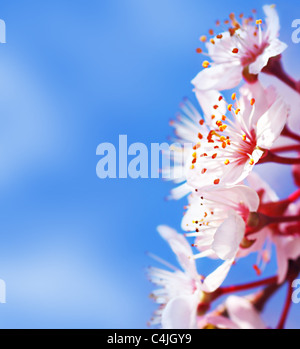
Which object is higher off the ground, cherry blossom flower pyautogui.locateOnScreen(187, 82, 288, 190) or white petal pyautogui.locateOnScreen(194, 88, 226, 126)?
white petal pyautogui.locateOnScreen(194, 88, 226, 126)

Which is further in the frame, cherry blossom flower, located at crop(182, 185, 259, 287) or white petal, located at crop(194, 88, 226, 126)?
white petal, located at crop(194, 88, 226, 126)

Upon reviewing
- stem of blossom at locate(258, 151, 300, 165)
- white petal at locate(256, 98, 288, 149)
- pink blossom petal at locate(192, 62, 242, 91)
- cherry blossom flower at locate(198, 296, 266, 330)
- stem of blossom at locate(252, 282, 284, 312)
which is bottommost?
cherry blossom flower at locate(198, 296, 266, 330)

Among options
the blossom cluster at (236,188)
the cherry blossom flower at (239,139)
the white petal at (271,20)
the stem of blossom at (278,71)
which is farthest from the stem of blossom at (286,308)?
the white petal at (271,20)

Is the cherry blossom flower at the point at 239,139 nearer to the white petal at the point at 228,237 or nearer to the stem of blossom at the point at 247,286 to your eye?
the white petal at the point at 228,237

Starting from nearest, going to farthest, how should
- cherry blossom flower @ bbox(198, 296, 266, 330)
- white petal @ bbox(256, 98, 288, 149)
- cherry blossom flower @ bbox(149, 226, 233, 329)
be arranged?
white petal @ bbox(256, 98, 288, 149) < cherry blossom flower @ bbox(149, 226, 233, 329) < cherry blossom flower @ bbox(198, 296, 266, 330)

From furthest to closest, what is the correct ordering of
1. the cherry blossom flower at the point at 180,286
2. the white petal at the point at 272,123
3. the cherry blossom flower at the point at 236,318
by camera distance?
the cherry blossom flower at the point at 236,318 < the cherry blossom flower at the point at 180,286 < the white petal at the point at 272,123

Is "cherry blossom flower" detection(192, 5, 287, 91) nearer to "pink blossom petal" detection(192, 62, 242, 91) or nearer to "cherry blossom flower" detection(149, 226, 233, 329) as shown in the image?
"pink blossom petal" detection(192, 62, 242, 91)

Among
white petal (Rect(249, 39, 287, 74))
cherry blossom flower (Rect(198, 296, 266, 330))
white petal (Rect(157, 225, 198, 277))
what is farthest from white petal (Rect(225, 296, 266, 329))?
white petal (Rect(249, 39, 287, 74))
